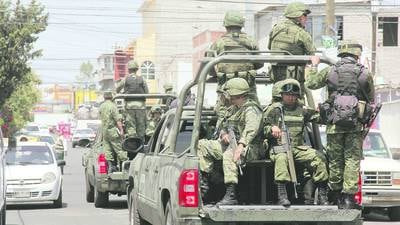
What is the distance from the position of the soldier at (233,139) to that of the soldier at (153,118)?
9.66 meters

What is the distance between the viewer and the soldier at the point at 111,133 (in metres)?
18.6

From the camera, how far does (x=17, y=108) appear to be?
240 ft

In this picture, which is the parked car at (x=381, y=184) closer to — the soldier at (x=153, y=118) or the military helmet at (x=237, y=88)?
the soldier at (x=153, y=118)

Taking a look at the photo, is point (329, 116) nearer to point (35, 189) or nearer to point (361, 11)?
point (35, 189)

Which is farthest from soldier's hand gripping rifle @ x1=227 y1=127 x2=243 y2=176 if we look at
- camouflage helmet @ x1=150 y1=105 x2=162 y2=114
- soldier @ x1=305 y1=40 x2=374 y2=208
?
camouflage helmet @ x1=150 y1=105 x2=162 y2=114

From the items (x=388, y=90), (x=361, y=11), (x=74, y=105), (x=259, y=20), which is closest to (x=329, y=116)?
(x=388, y=90)

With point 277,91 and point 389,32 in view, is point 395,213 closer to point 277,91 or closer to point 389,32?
point 277,91

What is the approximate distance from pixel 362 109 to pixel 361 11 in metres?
46.4

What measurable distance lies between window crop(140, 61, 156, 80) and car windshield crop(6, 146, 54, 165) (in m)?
74.1

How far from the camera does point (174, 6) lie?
97812 mm

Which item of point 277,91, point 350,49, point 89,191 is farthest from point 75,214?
point 350,49

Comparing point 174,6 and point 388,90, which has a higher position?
point 174,6

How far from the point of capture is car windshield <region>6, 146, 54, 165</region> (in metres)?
20.5

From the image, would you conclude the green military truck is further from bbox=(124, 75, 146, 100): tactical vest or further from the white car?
bbox=(124, 75, 146, 100): tactical vest
